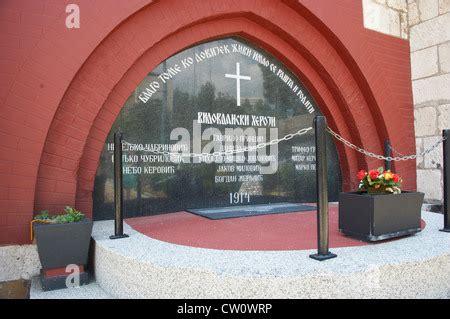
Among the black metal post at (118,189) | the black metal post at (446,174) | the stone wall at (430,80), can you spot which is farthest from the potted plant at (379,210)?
the stone wall at (430,80)

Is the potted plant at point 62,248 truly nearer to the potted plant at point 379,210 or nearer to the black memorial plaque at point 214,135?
the black memorial plaque at point 214,135

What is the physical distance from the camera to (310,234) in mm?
3617

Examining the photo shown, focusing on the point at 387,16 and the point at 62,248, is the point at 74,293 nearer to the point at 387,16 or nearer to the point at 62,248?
the point at 62,248

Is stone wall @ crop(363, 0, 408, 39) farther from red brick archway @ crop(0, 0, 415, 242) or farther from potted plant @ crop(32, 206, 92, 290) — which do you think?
potted plant @ crop(32, 206, 92, 290)

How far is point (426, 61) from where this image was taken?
20.1ft

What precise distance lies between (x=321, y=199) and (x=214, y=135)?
2750 millimetres

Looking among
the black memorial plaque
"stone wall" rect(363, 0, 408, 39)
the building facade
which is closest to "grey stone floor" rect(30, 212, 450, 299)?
the building facade

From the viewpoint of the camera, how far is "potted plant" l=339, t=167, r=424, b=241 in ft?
10.3

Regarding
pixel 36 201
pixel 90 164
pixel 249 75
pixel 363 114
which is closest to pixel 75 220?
pixel 36 201

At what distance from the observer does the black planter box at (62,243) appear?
3.20 metres

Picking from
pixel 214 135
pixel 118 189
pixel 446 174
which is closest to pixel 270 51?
pixel 214 135

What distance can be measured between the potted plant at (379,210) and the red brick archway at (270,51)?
9.16 feet
